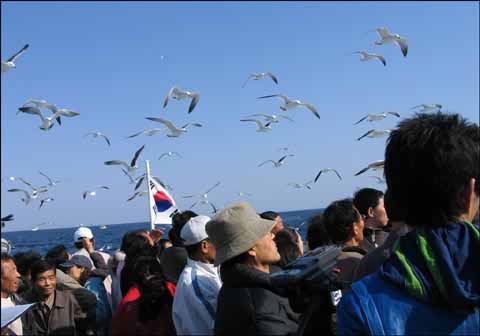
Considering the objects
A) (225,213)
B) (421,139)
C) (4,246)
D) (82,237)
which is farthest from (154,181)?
(421,139)

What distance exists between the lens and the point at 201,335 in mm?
3387

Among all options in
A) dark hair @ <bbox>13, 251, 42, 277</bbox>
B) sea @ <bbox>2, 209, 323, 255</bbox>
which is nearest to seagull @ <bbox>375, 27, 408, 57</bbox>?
sea @ <bbox>2, 209, 323, 255</bbox>

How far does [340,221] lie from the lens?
3785 millimetres

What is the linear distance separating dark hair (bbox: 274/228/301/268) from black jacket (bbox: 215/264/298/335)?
172cm

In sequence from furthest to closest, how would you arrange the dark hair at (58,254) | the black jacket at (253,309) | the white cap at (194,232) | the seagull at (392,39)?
the seagull at (392,39), the dark hair at (58,254), the white cap at (194,232), the black jacket at (253,309)

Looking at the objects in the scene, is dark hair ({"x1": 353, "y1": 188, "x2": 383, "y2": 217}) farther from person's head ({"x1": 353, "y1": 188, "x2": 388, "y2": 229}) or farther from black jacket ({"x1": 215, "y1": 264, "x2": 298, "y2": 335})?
black jacket ({"x1": 215, "y1": 264, "x2": 298, "y2": 335})

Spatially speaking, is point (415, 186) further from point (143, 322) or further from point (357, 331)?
point (143, 322)

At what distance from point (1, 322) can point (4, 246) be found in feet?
3.89

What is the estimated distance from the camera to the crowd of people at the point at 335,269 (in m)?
1.31

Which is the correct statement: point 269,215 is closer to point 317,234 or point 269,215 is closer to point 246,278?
point 317,234

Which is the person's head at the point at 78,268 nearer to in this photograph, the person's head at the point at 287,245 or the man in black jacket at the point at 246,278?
the person's head at the point at 287,245

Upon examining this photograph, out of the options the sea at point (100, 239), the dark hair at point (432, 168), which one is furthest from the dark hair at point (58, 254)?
the dark hair at point (432, 168)

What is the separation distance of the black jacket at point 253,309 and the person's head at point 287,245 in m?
Result: 1.70

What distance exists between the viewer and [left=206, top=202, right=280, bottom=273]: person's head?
2.98m
